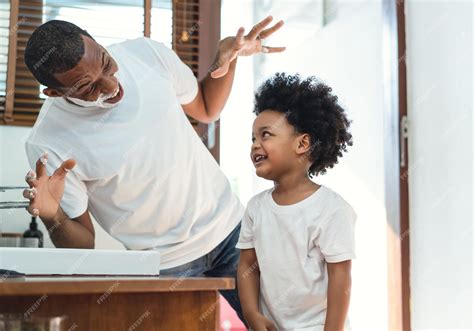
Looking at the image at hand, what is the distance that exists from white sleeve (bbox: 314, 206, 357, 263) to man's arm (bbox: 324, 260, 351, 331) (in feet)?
0.07

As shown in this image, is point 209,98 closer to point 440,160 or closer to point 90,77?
point 90,77

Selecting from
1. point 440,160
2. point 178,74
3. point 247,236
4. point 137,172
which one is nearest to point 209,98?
point 178,74

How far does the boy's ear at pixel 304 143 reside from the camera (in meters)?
1.42

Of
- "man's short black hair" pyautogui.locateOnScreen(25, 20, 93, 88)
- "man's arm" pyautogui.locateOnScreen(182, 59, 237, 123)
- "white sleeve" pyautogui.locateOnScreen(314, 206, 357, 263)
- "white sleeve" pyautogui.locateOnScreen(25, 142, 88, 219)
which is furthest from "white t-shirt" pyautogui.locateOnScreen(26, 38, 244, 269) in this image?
"white sleeve" pyautogui.locateOnScreen(314, 206, 357, 263)

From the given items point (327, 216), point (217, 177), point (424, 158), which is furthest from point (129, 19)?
point (327, 216)

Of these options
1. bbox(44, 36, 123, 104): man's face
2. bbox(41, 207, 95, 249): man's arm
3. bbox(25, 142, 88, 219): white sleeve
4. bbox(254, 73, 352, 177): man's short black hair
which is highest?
bbox(44, 36, 123, 104): man's face

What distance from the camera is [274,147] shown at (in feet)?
4.57

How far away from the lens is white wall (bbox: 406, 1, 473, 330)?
2592 mm

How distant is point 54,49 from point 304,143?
1.97 ft

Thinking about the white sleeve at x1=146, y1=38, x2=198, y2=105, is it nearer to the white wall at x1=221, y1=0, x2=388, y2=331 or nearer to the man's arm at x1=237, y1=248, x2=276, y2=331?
the man's arm at x1=237, y1=248, x2=276, y2=331

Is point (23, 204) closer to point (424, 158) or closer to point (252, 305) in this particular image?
point (252, 305)

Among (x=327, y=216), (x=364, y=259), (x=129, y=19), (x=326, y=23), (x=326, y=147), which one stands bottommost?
(x=364, y=259)

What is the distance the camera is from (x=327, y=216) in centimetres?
130

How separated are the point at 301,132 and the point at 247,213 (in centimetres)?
Answer: 21
